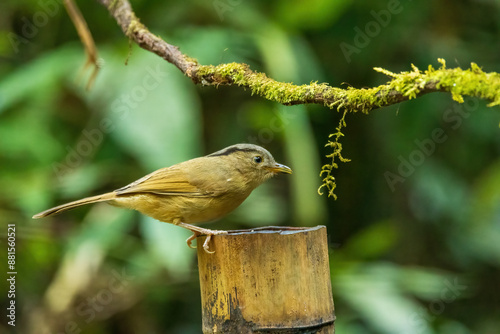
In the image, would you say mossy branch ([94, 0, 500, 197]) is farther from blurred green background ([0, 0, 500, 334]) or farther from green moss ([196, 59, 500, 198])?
blurred green background ([0, 0, 500, 334])

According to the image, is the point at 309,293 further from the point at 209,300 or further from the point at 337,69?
the point at 337,69

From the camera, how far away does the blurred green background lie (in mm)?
4824

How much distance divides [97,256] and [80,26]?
2.84m

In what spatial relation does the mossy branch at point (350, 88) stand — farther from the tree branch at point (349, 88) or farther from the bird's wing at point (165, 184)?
the bird's wing at point (165, 184)

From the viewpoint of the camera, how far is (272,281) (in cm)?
226

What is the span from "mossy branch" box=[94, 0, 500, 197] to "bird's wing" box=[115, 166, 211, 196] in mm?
972

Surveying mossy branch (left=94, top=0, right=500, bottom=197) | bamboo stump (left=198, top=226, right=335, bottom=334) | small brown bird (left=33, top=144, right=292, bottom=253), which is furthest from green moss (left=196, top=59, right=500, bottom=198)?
small brown bird (left=33, top=144, right=292, bottom=253)

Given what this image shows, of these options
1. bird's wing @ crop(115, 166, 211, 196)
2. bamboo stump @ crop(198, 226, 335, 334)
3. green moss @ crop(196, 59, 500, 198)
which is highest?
bird's wing @ crop(115, 166, 211, 196)

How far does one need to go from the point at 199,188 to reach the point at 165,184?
21 centimetres

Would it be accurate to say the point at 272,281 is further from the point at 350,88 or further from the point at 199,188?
the point at 199,188

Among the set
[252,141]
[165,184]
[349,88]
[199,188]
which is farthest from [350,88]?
[252,141]

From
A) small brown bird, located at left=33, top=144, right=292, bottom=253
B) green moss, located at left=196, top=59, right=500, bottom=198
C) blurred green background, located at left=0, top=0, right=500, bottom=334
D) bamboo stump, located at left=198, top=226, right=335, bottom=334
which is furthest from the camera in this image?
blurred green background, located at left=0, top=0, right=500, bottom=334

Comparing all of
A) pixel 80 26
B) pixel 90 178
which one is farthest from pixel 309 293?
pixel 90 178

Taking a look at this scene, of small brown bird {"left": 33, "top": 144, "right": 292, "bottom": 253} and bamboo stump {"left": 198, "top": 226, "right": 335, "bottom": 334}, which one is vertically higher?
small brown bird {"left": 33, "top": 144, "right": 292, "bottom": 253}
